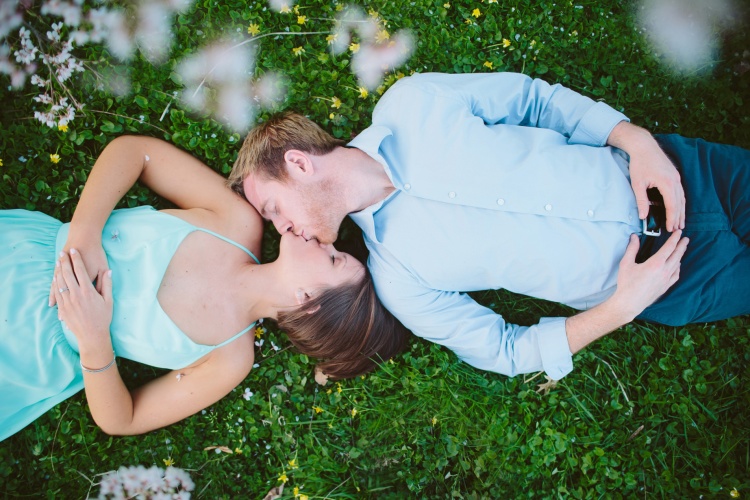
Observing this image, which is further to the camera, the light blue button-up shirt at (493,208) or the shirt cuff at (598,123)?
the shirt cuff at (598,123)

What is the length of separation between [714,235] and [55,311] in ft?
11.9

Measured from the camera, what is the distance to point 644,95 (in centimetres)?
350

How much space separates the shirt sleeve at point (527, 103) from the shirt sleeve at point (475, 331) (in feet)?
3.49

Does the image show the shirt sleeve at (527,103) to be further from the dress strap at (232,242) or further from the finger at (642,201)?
the dress strap at (232,242)

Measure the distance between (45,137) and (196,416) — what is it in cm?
205

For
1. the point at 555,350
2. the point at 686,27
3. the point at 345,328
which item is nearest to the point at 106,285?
the point at 345,328

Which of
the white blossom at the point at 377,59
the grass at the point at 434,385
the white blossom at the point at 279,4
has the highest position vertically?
the white blossom at the point at 279,4

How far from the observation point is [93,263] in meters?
2.74

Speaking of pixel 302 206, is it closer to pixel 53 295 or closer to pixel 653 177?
pixel 53 295

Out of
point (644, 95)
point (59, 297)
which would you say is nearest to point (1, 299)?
point (59, 297)

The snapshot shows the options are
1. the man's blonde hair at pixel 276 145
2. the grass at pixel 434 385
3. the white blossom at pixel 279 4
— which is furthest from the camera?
the white blossom at pixel 279 4

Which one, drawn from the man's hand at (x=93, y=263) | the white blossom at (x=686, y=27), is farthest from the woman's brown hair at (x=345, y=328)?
the white blossom at (x=686, y=27)

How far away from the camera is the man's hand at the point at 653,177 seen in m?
2.68

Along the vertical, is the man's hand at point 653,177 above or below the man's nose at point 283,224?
above
